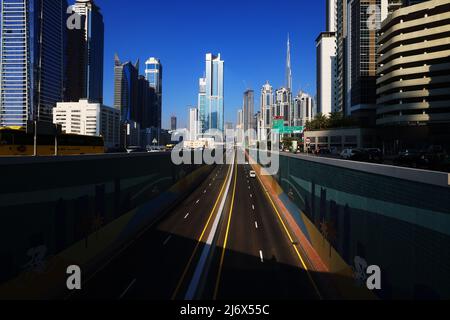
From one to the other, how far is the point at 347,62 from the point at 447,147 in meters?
91.0

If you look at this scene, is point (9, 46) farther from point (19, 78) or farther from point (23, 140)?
point (23, 140)

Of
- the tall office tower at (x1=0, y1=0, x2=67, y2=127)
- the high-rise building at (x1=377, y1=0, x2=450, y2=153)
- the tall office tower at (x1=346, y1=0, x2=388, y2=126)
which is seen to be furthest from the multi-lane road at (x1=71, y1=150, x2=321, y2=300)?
the tall office tower at (x1=0, y1=0, x2=67, y2=127)

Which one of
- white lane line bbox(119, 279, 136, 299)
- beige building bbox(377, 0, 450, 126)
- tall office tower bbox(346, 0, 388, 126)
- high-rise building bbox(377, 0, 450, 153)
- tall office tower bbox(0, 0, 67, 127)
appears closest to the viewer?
white lane line bbox(119, 279, 136, 299)

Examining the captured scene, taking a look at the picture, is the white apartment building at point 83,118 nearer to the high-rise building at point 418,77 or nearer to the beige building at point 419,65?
the high-rise building at point 418,77

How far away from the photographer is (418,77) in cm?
10175

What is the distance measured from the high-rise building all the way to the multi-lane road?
261ft

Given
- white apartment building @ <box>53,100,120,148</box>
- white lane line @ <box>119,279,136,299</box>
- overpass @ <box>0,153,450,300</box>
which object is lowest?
white lane line @ <box>119,279,136,299</box>

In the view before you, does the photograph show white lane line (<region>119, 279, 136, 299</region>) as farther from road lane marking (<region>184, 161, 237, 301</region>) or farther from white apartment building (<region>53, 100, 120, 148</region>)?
white apartment building (<region>53, 100, 120, 148</region>)

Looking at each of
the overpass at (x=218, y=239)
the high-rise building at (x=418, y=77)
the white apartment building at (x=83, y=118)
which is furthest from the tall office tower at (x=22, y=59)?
the overpass at (x=218, y=239)

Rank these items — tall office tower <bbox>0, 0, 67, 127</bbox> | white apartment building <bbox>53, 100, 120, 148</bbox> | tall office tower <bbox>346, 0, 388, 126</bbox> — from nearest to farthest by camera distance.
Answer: tall office tower <bbox>346, 0, 388, 126</bbox> < white apartment building <bbox>53, 100, 120, 148</bbox> < tall office tower <bbox>0, 0, 67, 127</bbox>

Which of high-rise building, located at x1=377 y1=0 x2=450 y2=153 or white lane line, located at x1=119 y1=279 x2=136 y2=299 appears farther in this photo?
high-rise building, located at x1=377 y1=0 x2=450 y2=153

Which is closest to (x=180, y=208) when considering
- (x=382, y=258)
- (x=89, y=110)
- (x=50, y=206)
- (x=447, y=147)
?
(x=50, y=206)

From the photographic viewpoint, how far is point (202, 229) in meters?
29.6

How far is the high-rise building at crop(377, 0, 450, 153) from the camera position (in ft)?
317
